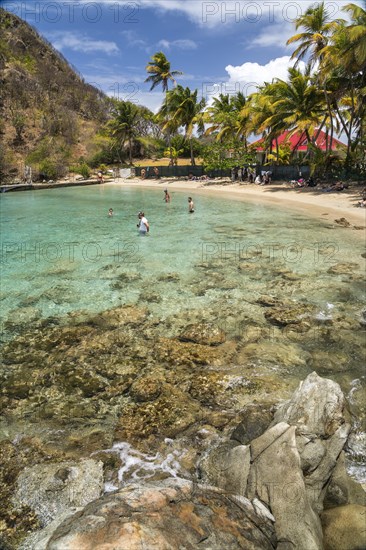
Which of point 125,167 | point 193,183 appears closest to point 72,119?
point 125,167

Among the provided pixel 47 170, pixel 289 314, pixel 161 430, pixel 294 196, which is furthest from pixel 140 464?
pixel 47 170

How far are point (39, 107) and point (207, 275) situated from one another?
207ft

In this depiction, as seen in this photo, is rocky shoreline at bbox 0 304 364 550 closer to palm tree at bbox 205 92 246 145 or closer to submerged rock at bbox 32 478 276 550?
submerged rock at bbox 32 478 276 550

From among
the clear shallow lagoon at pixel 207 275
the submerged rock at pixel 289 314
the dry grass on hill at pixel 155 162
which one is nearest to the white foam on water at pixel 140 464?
the clear shallow lagoon at pixel 207 275

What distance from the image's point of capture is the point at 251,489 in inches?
170

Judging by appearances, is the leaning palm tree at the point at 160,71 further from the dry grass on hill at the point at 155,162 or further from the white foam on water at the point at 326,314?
the white foam on water at the point at 326,314

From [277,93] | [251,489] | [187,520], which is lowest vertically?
[251,489]

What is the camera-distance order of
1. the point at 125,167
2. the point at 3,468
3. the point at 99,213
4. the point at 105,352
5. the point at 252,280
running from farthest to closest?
the point at 125,167, the point at 99,213, the point at 252,280, the point at 105,352, the point at 3,468

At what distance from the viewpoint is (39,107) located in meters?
62.5

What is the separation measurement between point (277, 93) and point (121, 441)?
3701 cm

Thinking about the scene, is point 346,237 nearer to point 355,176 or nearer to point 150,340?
point 150,340

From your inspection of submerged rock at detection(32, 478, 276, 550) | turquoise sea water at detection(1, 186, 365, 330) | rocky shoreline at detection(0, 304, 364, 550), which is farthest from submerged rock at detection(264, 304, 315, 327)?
submerged rock at detection(32, 478, 276, 550)

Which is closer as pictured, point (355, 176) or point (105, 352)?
point (105, 352)

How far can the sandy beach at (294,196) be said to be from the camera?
2416 centimetres
